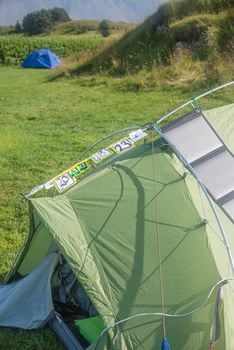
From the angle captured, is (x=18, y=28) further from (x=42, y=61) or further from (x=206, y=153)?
(x=206, y=153)

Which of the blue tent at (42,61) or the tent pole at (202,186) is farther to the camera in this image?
the blue tent at (42,61)

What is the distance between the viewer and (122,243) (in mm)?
3471

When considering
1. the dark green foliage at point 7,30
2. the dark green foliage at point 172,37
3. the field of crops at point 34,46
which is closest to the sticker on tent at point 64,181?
the dark green foliage at point 172,37

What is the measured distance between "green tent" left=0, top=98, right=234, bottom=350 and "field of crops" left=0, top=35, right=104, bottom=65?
28296mm

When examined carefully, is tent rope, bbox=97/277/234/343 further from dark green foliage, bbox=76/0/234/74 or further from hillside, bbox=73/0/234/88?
dark green foliage, bbox=76/0/234/74

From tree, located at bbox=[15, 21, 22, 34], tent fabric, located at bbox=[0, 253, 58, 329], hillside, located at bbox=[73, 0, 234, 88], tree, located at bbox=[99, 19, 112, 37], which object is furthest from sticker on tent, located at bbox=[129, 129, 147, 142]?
tree, located at bbox=[15, 21, 22, 34]

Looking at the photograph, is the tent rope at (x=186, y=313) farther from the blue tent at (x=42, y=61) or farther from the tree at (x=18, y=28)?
the tree at (x=18, y=28)

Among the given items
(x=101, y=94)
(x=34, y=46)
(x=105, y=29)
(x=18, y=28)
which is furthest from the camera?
(x=18, y=28)

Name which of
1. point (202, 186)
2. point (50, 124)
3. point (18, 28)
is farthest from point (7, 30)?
point (202, 186)

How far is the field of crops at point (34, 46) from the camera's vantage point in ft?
101

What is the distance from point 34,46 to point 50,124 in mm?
23516

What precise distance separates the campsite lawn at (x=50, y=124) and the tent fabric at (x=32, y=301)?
105 mm

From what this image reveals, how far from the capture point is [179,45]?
1459 cm

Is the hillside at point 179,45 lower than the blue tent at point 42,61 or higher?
higher
